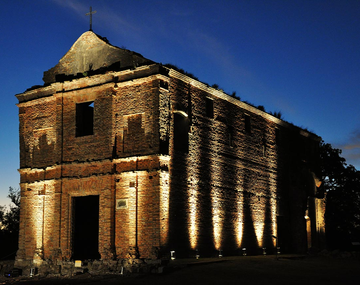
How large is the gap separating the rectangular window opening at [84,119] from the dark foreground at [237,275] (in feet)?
21.4

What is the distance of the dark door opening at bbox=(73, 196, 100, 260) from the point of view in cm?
2153

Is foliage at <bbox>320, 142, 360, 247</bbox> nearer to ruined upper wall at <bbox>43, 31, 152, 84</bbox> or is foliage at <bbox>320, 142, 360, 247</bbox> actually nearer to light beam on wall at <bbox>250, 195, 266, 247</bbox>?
light beam on wall at <bbox>250, 195, 266, 247</bbox>

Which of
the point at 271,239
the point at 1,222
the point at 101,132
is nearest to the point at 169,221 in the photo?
the point at 101,132

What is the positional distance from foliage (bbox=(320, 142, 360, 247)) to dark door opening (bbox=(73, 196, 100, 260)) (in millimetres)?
20806

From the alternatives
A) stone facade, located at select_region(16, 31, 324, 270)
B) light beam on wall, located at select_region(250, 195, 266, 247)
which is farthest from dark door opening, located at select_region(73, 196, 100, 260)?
light beam on wall, located at select_region(250, 195, 266, 247)

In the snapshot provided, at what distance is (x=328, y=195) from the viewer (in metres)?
38.8

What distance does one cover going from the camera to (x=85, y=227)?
22859 mm

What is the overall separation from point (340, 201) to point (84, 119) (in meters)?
23.5

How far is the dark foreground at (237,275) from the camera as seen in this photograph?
52.3 ft

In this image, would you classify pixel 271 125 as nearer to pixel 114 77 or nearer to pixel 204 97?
pixel 204 97

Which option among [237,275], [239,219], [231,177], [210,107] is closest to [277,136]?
[231,177]

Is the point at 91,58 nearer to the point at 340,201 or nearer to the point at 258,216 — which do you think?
the point at 258,216

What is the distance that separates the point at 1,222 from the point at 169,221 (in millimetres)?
22282

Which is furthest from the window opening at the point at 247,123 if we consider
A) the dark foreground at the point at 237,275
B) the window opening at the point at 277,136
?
the dark foreground at the point at 237,275
